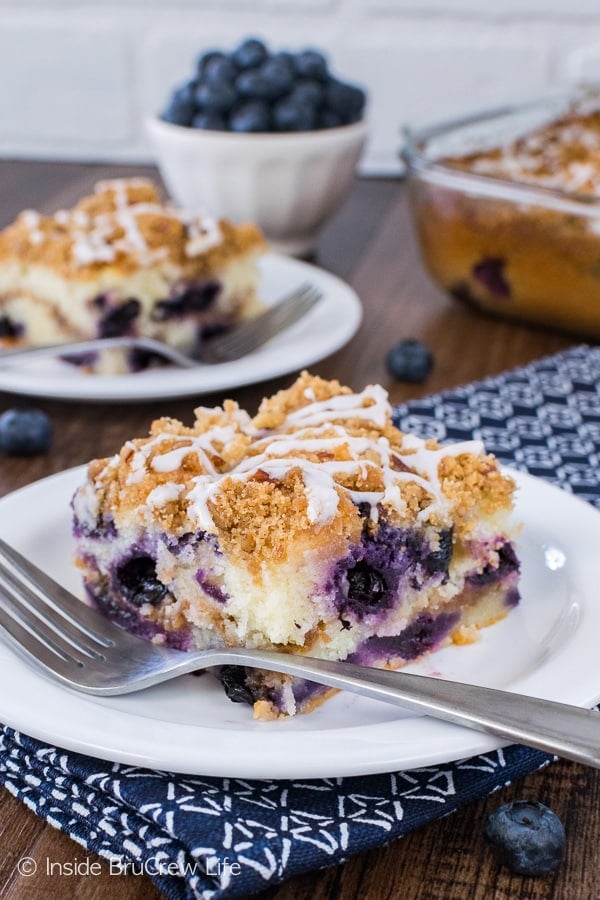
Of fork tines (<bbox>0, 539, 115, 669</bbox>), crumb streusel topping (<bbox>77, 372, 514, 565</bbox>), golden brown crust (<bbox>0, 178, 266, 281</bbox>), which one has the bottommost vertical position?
golden brown crust (<bbox>0, 178, 266, 281</bbox>)

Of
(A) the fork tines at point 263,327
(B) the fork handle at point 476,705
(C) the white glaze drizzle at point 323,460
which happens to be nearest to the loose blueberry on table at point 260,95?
(A) the fork tines at point 263,327

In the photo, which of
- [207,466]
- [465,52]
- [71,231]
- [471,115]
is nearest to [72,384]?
[71,231]

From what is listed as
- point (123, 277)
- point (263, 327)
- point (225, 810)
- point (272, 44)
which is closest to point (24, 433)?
point (123, 277)

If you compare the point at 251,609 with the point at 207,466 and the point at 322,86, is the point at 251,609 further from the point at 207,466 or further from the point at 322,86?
the point at 322,86

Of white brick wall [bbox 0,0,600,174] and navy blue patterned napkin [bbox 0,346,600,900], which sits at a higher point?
navy blue patterned napkin [bbox 0,346,600,900]

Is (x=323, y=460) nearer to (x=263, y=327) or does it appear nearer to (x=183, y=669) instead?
(x=183, y=669)

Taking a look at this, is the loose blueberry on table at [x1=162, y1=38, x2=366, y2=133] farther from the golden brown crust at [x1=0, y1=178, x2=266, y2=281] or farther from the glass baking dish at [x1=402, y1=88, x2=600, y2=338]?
the golden brown crust at [x1=0, y1=178, x2=266, y2=281]

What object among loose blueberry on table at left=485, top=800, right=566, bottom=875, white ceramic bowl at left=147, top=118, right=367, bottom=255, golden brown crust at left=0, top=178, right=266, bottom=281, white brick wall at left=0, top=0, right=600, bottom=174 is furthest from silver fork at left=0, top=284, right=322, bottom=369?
white brick wall at left=0, top=0, right=600, bottom=174
